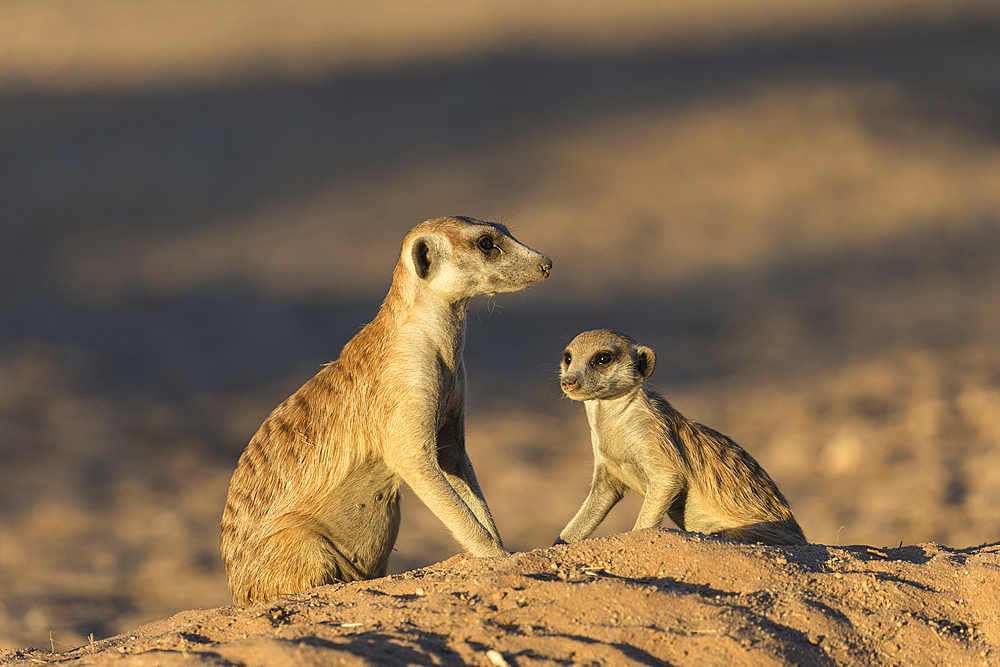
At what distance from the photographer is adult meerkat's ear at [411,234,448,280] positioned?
5492mm

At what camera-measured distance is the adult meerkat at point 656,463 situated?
5.77 metres

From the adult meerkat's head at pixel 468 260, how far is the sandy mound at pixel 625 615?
1532 mm

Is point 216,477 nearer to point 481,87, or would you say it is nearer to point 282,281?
point 282,281

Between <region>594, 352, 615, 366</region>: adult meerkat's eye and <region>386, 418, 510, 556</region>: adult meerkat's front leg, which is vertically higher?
<region>594, 352, 615, 366</region>: adult meerkat's eye

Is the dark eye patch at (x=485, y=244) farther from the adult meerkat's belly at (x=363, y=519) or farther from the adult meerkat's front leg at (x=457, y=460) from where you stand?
the adult meerkat's belly at (x=363, y=519)

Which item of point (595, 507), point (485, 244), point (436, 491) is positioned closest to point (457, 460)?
point (436, 491)

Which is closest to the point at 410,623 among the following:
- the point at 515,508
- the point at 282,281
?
the point at 515,508

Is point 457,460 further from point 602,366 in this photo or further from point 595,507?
point 602,366

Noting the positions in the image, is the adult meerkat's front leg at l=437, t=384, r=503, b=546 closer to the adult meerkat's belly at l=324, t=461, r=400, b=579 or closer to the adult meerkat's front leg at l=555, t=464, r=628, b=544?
the adult meerkat's belly at l=324, t=461, r=400, b=579

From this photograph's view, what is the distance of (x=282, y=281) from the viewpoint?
19.4 meters

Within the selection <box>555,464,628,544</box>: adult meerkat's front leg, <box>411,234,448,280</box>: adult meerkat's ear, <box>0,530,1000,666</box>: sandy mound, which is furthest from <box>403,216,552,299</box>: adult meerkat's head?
<box>0,530,1000,666</box>: sandy mound

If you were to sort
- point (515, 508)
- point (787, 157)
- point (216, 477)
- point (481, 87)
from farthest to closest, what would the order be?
point (481, 87) → point (787, 157) → point (216, 477) → point (515, 508)

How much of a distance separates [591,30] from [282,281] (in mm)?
13873

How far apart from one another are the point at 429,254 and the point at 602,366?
50.4 inches
